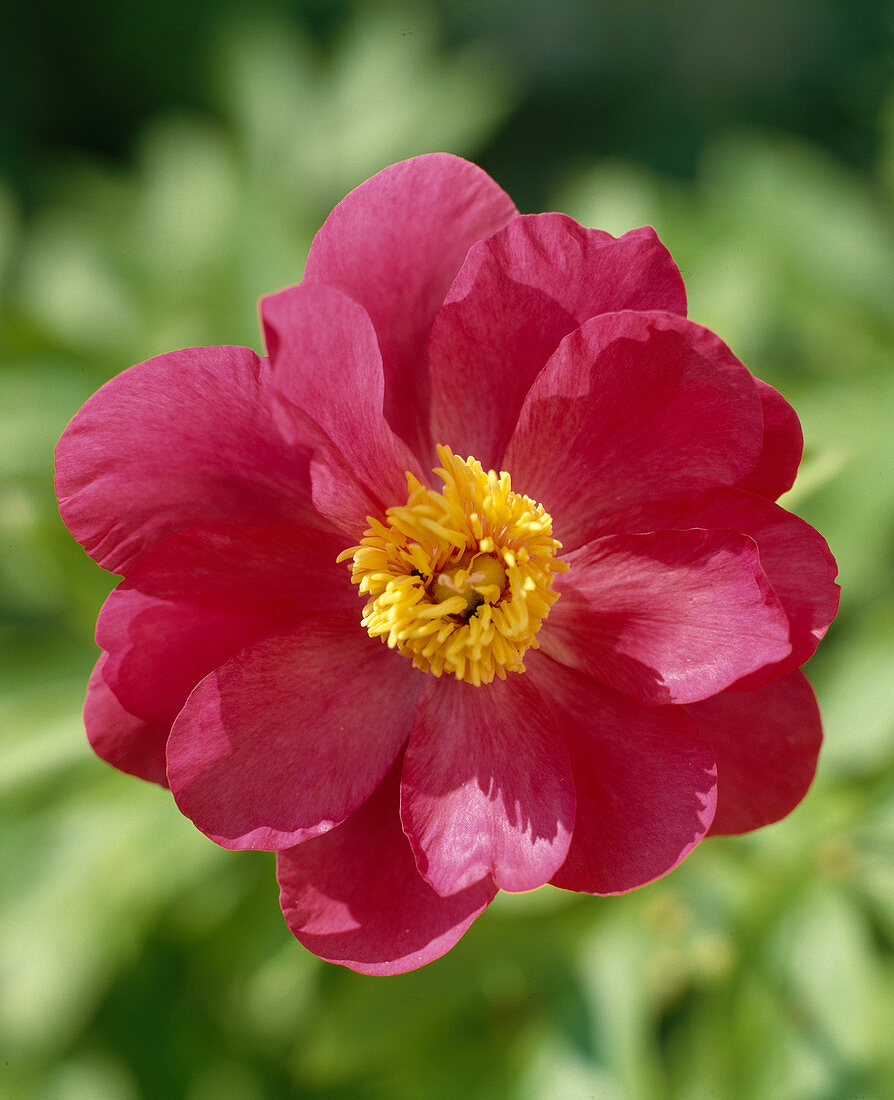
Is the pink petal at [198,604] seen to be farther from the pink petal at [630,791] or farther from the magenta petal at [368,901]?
the pink petal at [630,791]

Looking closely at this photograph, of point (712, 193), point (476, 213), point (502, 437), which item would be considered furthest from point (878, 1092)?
point (712, 193)

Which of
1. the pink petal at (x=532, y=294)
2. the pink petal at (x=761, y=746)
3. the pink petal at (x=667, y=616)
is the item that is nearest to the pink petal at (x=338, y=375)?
the pink petal at (x=532, y=294)

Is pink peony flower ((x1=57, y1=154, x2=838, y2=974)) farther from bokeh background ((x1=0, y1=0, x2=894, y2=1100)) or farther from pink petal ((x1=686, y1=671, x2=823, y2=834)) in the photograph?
bokeh background ((x1=0, y1=0, x2=894, y2=1100))

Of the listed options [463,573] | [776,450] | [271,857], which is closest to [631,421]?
[776,450]

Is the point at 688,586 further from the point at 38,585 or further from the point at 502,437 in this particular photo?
the point at 38,585

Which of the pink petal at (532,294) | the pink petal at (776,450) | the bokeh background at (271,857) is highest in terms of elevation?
the pink petal at (532,294)

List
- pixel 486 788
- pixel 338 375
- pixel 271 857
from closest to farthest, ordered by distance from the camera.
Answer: pixel 338 375 → pixel 486 788 → pixel 271 857

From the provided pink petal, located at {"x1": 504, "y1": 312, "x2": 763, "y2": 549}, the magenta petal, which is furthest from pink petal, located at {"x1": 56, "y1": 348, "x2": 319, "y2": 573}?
the magenta petal

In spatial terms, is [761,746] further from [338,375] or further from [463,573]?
[338,375]

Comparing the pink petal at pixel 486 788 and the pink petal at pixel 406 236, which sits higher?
the pink petal at pixel 406 236
